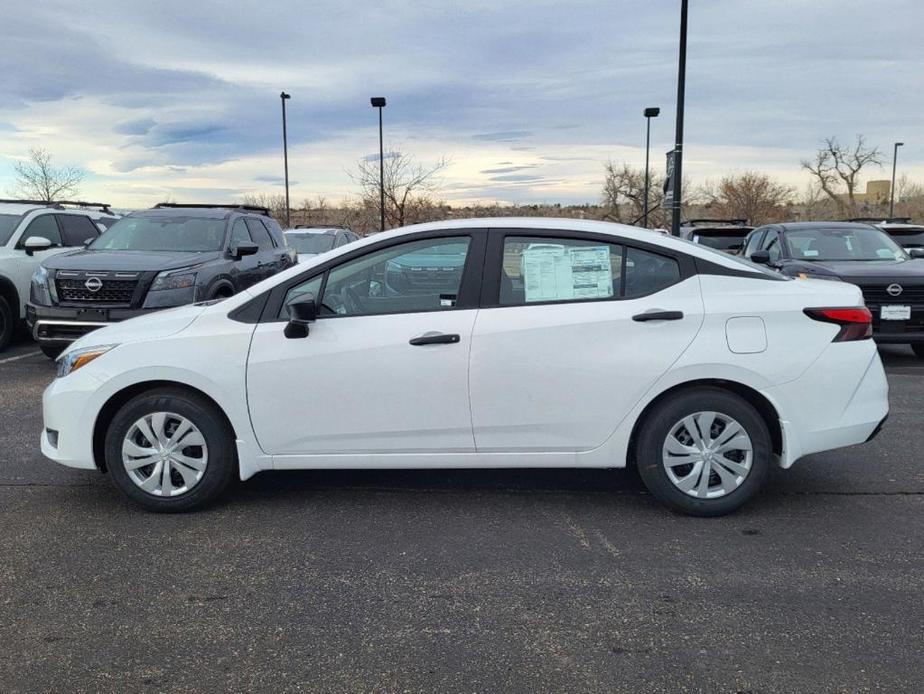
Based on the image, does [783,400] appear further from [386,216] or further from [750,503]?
[386,216]

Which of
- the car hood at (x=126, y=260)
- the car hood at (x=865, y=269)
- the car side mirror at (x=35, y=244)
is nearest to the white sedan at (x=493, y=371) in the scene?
the car hood at (x=126, y=260)

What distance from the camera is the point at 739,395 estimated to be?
444 centimetres

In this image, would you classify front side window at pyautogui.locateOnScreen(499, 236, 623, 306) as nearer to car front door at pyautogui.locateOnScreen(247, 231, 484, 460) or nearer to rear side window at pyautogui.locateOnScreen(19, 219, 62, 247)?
car front door at pyautogui.locateOnScreen(247, 231, 484, 460)

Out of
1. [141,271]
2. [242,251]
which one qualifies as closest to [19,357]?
[141,271]

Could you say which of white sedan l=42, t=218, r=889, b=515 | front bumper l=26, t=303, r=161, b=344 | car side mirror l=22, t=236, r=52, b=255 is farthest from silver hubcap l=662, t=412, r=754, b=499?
car side mirror l=22, t=236, r=52, b=255

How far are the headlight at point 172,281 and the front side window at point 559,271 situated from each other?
220 inches

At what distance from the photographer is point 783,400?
4.35 m

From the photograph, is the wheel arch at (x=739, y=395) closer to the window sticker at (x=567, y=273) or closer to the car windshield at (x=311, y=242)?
the window sticker at (x=567, y=273)

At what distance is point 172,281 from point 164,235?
166 cm

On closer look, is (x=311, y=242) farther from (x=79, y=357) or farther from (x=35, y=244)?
(x=79, y=357)

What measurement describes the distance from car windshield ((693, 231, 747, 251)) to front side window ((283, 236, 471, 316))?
12.5 m

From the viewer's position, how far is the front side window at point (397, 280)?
4.52 meters

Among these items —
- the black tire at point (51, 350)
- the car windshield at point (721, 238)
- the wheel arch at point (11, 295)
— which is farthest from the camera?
the car windshield at point (721, 238)

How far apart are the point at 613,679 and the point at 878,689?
36.3 inches
